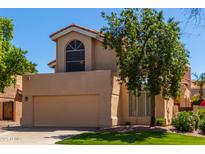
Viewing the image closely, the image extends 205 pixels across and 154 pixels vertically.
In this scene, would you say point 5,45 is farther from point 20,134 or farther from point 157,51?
point 157,51

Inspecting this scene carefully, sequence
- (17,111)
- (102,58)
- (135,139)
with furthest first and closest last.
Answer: (17,111), (102,58), (135,139)

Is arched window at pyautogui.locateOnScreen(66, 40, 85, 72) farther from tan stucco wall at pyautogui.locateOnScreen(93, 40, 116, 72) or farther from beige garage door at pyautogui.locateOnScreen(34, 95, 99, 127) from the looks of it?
beige garage door at pyautogui.locateOnScreen(34, 95, 99, 127)

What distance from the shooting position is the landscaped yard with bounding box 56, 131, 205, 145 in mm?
17688

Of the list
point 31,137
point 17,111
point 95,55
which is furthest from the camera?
point 17,111

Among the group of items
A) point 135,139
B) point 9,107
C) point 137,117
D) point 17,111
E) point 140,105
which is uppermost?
point 140,105

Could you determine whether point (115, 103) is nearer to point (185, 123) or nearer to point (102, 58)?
point (102, 58)

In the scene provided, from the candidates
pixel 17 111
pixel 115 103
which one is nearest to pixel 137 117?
pixel 115 103

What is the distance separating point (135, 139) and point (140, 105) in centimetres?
742

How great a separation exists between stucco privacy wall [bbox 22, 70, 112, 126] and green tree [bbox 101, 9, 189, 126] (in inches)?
87.2

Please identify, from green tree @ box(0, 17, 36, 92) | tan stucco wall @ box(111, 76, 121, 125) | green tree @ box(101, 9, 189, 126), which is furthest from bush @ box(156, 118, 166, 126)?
green tree @ box(0, 17, 36, 92)

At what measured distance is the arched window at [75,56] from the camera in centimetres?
2750

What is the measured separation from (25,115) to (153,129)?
370 inches

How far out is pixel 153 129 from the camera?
2166cm

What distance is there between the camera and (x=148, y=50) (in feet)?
72.8
